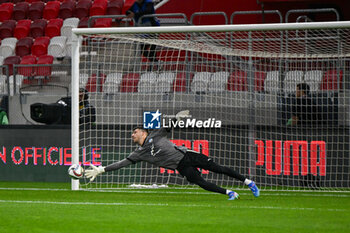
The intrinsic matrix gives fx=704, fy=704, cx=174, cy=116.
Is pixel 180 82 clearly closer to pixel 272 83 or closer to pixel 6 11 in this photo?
pixel 272 83

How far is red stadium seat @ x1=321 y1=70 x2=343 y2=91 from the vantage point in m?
14.0

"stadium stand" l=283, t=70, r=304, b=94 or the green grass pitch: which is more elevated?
"stadium stand" l=283, t=70, r=304, b=94

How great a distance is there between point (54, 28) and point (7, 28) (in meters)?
1.81

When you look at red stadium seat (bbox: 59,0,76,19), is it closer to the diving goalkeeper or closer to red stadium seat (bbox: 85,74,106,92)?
red stadium seat (bbox: 85,74,106,92)

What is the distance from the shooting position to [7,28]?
73.3 ft

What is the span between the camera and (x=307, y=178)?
13742mm

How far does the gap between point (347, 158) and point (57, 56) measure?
9.33 m

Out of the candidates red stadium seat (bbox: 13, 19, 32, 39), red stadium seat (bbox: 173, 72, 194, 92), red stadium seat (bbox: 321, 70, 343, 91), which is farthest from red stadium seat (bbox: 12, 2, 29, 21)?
red stadium seat (bbox: 321, 70, 343, 91)

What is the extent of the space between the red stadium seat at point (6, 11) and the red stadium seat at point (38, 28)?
1747 mm

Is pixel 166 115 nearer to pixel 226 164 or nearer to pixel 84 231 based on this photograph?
pixel 226 164

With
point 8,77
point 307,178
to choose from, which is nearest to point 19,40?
point 8,77

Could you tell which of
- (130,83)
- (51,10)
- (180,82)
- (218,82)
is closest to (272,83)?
(218,82)

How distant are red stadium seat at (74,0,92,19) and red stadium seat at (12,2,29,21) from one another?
7.51 ft

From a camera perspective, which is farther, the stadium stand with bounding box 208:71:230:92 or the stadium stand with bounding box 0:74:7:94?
the stadium stand with bounding box 0:74:7:94
